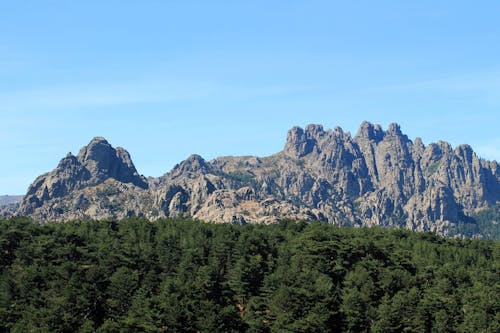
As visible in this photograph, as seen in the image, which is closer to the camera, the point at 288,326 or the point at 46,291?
Result: the point at 288,326

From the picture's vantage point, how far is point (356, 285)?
5551 inches

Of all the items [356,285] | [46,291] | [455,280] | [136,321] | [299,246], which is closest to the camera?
[136,321]

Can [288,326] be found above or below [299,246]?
below

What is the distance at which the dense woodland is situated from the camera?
11806cm

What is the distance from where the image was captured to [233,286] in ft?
467

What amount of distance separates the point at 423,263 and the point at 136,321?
3737 inches

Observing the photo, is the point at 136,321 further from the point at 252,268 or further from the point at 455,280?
the point at 455,280

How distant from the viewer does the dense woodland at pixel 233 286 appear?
11806 centimetres

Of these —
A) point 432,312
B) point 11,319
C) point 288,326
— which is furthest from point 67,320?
point 432,312

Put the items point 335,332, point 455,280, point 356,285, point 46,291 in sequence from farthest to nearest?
point 455,280 → point 356,285 → point 46,291 → point 335,332

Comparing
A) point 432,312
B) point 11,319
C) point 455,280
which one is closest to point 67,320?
point 11,319

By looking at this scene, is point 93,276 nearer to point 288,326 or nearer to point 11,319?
point 11,319

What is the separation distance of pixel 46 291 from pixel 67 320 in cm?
1897

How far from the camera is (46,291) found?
13200 cm
